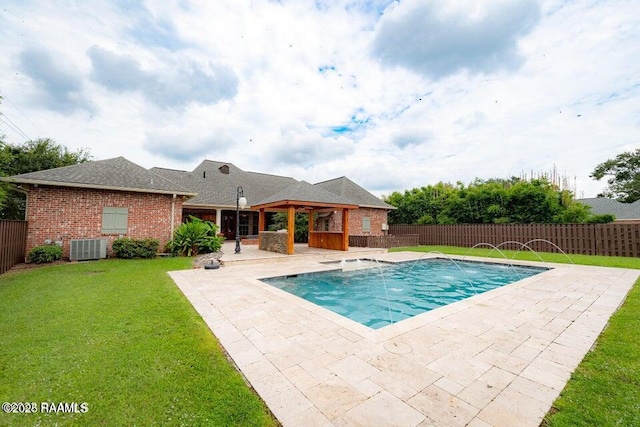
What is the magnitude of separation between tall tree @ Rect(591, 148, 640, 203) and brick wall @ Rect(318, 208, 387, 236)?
1765cm

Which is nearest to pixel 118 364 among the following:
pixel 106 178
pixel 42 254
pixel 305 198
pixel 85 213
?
pixel 305 198

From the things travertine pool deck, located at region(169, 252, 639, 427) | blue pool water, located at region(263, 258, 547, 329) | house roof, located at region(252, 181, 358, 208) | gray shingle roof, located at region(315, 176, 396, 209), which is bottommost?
blue pool water, located at region(263, 258, 547, 329)

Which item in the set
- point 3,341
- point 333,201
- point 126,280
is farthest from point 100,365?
point 333,201

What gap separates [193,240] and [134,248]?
2.18 metres

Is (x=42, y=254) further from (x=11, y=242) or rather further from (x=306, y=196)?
(x=306, y=196)

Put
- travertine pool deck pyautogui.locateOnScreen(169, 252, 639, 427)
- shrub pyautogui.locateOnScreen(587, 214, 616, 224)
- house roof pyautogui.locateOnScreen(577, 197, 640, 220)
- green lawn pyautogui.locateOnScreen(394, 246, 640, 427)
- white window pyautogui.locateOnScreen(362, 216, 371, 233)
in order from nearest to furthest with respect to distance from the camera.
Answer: green lawn pyautogui.locateOnScreen(394, 246, 640, 427) < travertine pool deck pyautogui.locateOnScreen(169, 252, 639, 427) < shrub pyautogui.locateOnScreen(587, 214, 616, 224) < white window pyautogui.locateOnScreen(362, 216, 371, 233) < house roof pyautogui.locateOnScreen(577, 197, 640, 220)

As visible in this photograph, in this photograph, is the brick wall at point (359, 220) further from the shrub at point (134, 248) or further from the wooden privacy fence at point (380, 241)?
the shrub at point (134, 248)

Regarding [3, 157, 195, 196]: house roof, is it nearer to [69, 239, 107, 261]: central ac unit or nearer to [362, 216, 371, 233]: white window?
[69, 239, 107, 261]: central ac unit

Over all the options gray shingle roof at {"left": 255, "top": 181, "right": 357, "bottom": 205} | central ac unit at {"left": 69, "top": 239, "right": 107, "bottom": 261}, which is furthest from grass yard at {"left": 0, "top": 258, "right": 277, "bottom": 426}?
gray shingle roof at {"left": 255, "top": 181, "right": 357, "bottom": 205}

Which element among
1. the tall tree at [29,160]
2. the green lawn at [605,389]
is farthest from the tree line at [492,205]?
the tall tree at [29,160]

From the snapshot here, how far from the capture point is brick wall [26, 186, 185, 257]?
9.62m

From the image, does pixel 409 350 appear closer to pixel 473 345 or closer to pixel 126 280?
pixel 473 345

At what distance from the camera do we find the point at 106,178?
10938 millimetres

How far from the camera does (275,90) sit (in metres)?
12.8
